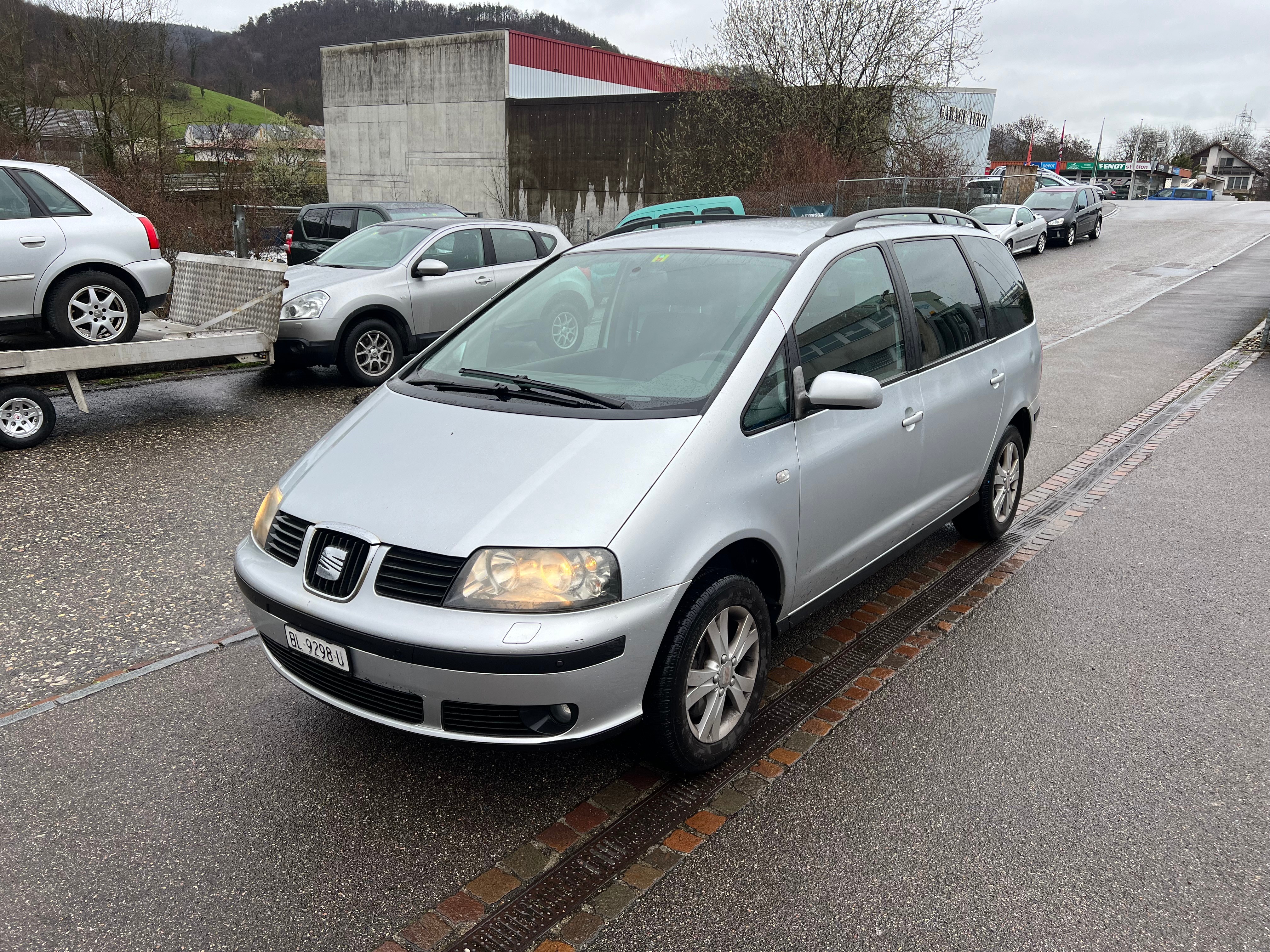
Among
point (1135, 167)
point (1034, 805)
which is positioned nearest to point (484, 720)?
point (1034, 805)

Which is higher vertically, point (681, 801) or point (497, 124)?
point (497, 124)

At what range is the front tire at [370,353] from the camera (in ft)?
31.0

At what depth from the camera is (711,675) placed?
3.20 m

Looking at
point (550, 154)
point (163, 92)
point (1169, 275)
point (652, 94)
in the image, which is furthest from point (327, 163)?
point (1169, 275)

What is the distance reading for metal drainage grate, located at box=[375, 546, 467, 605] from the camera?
2818 millimetres

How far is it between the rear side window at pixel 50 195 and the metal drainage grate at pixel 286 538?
588 centimetres

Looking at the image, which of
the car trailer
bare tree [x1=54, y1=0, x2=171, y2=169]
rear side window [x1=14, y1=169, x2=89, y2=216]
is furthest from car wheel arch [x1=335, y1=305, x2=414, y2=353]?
bare tree [x1=54, y1=0, x2=171, y2=169]

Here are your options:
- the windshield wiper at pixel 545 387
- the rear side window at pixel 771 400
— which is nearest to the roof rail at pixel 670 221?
the windshield wiper at pixel 545 387

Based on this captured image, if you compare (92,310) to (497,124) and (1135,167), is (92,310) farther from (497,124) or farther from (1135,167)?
(1135,167)

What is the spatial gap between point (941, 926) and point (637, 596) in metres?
1.26

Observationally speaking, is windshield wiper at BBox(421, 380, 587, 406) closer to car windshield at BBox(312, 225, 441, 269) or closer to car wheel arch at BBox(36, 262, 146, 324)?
car wheel arch at BBox(36, 262, 146, 324)

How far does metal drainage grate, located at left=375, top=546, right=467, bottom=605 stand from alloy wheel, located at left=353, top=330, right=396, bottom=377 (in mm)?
7075

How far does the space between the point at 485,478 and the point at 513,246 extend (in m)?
8.29

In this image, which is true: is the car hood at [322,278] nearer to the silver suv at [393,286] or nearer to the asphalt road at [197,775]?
the silver suv at [393,286]
